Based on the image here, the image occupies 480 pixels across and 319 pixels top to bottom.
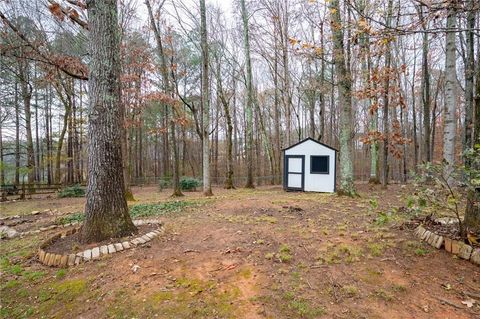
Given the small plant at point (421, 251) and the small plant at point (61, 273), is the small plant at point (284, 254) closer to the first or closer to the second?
the small plant at point (421, 251)

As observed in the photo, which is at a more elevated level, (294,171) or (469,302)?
(294,171)

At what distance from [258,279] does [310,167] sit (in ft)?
25.5

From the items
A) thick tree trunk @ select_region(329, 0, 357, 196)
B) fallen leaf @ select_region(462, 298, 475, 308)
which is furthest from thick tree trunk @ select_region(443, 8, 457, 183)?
fallen leaf @ select_region(462, 298, 475, 308)

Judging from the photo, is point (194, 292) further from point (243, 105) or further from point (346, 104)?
point (243, 105)

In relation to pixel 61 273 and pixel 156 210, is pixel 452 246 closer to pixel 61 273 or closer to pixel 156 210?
pixel 61 273

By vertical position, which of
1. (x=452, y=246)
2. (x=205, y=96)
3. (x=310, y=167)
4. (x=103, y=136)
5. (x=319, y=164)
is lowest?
(x=452, y=246)

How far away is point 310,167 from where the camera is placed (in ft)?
32.1

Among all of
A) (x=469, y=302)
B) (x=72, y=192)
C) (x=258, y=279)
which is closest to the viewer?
(x=469, y=302)

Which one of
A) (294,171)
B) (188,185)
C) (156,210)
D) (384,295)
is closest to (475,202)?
(384,295)

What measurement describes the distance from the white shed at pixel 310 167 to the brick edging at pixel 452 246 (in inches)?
250

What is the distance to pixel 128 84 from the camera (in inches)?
376

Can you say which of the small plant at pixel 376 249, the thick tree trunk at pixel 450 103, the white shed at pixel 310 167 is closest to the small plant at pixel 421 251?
the small plant at pixel 376 249

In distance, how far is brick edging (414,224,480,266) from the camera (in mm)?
2521

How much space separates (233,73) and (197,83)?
2.84m
